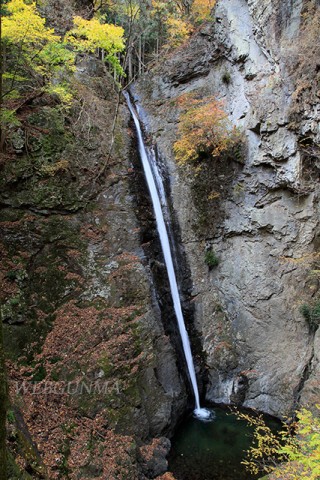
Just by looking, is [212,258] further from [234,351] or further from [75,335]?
[75,335]

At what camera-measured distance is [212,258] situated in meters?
12.5

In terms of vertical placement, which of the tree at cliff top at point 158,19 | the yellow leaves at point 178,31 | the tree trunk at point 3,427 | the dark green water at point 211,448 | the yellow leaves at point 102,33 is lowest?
the dark green water at point 211,448

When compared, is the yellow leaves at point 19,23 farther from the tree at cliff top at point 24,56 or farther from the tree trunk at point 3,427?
the tree trunk at point 3,427

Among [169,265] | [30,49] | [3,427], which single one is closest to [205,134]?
[169,265]

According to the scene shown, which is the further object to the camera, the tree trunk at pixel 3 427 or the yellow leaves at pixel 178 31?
the yellow leaves at pixel 178 31

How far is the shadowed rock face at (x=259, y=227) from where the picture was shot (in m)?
10.2

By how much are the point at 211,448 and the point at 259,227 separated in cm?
717

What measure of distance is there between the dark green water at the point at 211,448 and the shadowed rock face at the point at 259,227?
116 centimetres

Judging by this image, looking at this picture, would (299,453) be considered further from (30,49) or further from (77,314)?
(30,49)

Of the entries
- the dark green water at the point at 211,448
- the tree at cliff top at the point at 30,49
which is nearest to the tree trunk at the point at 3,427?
the dark green water at the point at 211,448

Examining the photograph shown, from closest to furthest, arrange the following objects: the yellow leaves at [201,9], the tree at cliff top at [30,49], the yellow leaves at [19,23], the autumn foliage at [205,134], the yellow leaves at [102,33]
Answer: the yellow leaves at [19,23]
the tree at cliff top at [30,49]
the yellow leaves at [102,33]
the autumn foliage at [205,134]
the yellow leaves at [201,9]

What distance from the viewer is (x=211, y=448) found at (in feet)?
28.7

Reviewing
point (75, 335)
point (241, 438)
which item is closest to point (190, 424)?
point (241, 438)

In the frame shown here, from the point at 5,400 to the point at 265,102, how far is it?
11.5m
